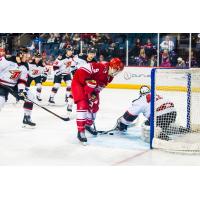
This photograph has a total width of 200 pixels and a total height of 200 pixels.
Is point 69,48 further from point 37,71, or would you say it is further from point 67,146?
point 67,146

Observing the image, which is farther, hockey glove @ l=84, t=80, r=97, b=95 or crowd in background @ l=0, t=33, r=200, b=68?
crowd in background @ l=0, t=33, r=200, b=68

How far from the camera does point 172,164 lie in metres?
3.17

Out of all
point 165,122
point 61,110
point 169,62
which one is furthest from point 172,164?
point 169,62

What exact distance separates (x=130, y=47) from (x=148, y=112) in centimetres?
250

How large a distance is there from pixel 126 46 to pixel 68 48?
3.22 feet

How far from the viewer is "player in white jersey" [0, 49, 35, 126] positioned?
4199 millimetres

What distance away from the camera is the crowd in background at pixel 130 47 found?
5.38m

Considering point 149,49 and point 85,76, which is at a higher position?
point 149,49

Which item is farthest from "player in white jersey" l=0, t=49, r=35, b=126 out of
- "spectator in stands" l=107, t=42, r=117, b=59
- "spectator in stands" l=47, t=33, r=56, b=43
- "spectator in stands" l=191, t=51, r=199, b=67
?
"spectator in stands" l=191, t=51, r=199, b=67

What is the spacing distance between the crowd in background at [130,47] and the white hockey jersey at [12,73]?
962 millimetres

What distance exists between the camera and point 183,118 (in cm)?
385

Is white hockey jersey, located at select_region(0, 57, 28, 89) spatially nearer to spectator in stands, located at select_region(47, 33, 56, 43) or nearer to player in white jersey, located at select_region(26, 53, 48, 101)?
player in white jersey, located at select_region(26, 53, 48, 101)

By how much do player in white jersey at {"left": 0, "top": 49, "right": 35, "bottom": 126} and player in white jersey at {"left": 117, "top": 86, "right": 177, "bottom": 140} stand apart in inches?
38.7

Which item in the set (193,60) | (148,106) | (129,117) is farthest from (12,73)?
(193,60)
